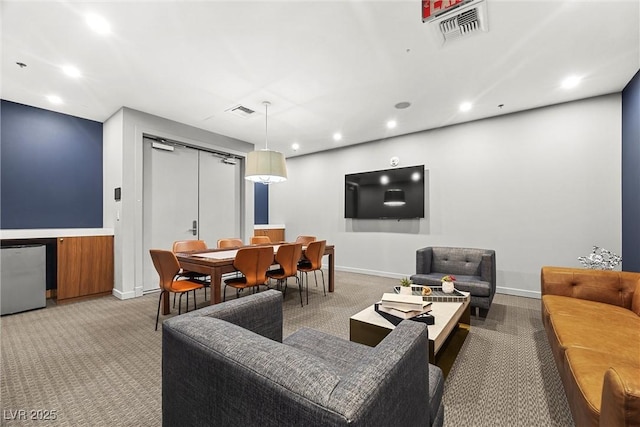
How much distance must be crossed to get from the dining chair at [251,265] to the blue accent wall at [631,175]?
4.07 m

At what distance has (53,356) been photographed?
2.32m

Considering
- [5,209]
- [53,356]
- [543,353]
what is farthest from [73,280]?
[543,353]

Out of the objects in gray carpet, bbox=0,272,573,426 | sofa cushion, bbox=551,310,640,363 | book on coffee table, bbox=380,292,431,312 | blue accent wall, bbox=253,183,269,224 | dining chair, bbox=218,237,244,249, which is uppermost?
blue accent wall, bbox=253,183,269,224

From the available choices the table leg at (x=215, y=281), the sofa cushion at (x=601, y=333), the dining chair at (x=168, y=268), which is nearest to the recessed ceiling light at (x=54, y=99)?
the dining chair at (x=168, y=268)

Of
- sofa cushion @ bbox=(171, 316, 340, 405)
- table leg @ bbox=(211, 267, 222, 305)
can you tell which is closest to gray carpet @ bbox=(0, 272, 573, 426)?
table leg @ bbox=(211, 267, 222, 305)

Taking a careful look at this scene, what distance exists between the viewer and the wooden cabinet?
376 cm

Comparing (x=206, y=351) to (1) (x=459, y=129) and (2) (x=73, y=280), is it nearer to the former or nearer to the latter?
(2) (x=73, y=280)

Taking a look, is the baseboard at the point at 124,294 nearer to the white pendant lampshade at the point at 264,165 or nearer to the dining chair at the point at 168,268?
the dining chair at the point at 168,268

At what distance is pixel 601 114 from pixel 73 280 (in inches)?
294

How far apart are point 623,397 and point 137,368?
2735 millimetres

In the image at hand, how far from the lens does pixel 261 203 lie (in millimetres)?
7477

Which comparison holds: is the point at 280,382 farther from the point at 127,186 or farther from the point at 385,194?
the point at 385,194

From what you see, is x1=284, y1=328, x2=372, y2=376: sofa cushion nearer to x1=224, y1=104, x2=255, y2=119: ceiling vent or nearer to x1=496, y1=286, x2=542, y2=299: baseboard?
x1=224, y1=104, x2=255, y2=119: ceiling vent

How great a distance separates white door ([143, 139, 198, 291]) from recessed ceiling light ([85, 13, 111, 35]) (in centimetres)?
219
